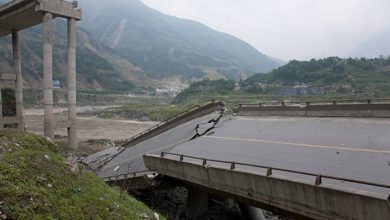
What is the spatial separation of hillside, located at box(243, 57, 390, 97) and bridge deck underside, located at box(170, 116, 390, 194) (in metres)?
59.2

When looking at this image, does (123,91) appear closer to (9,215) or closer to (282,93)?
(282,93)

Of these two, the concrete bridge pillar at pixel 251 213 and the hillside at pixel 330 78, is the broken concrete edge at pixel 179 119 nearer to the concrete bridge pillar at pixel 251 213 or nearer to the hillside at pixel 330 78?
the concrete bridge pillar at pixel 251 213

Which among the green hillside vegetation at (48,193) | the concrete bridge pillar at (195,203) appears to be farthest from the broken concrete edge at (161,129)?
the green hillside vegetation at (48,193)

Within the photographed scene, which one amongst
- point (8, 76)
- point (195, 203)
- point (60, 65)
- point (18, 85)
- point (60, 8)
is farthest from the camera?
point (60, 65)

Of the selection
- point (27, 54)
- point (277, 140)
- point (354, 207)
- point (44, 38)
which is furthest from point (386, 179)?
point (27, 54)

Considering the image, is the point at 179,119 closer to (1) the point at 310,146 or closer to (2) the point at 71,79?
(2) the point at 71,79

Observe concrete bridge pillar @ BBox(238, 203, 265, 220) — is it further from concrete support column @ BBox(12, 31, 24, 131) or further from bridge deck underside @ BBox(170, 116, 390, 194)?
concrete support column @ BBox(12, 31, 24, 131)

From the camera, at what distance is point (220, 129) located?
19.6 metres

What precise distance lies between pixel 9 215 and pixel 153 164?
8.73 meters

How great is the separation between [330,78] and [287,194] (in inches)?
3469

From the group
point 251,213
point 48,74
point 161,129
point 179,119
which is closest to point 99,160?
point 161,129

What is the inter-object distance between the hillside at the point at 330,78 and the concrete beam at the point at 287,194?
65.3 m

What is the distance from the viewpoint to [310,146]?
13.4m

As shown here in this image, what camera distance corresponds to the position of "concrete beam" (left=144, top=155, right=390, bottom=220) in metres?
7.74
